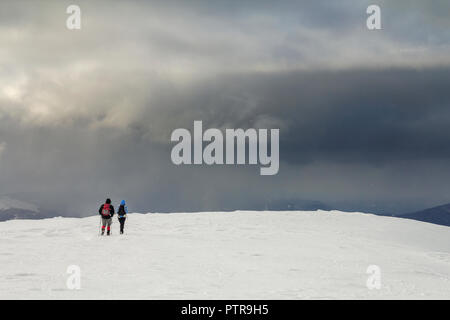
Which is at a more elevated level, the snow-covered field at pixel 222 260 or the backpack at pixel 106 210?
the backpack at pixel 106 210

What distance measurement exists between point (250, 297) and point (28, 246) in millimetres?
14446

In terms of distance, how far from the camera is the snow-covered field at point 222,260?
13.7 meters

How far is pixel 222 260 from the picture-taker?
19344 millimetres

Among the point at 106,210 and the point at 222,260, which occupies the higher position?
the point at 106,210

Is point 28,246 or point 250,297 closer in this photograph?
point 250,297

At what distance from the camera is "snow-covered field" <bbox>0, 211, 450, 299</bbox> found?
1372cm

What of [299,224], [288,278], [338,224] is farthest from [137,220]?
[288,278]

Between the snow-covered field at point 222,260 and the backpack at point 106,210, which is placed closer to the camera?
the snow-covered field at point 222,260

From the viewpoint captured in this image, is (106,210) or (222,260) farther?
(106,210)

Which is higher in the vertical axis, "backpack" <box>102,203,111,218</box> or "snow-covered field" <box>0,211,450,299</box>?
"backpack" <box>102,203,111,218</box>

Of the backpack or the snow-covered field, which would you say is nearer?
the snow-covered field

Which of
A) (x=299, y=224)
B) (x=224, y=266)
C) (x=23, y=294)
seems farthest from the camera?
(x=299, y=224)
